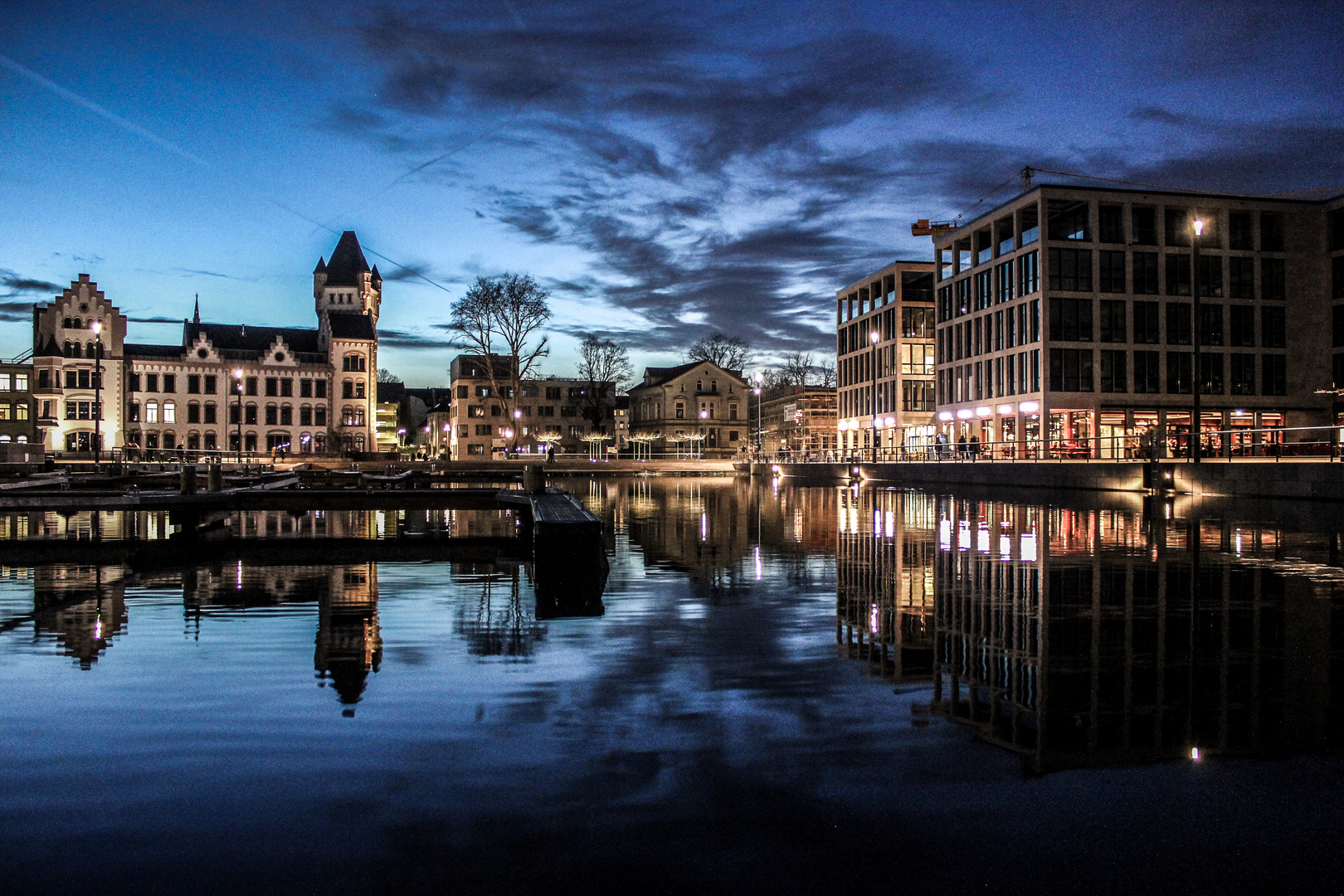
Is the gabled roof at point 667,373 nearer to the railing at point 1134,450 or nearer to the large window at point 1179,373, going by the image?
the railing at point 1134,450

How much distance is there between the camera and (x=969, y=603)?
27.6 feet

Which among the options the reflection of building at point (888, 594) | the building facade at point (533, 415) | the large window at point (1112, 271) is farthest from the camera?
the building facade at point (533, 415)

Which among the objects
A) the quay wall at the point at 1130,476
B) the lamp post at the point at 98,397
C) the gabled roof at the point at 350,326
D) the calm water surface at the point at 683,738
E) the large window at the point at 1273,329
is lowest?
the calm water surface at the point at 683,738

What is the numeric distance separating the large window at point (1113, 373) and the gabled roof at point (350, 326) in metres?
73.8

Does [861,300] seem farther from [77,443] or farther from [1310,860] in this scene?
[1310,860]

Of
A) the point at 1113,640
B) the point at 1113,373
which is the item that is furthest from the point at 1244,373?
the point at 1113,640

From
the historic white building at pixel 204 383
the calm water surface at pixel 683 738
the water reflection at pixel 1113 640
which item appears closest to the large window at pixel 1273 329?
the water reflection at pixel 1113 640

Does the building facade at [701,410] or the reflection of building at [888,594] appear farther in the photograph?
the building facade at [701,410]

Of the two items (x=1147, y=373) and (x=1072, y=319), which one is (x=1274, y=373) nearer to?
(x=1147, y=373)

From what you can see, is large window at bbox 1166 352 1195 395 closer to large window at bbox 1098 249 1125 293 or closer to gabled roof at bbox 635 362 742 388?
large window at bbox 1098 249 1125 293

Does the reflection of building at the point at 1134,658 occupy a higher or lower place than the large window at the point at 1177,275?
lower

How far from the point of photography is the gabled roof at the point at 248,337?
313 ft

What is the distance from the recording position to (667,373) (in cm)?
11769

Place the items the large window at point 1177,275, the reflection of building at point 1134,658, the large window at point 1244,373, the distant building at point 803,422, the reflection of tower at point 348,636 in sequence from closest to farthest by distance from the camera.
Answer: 1. the reflection of building at point 1134,658
2. the reflection of tower at point 348,636
3. the large window at point 1177,275
4. the large window at point 1244,373
5. the distant building at point 803,422
